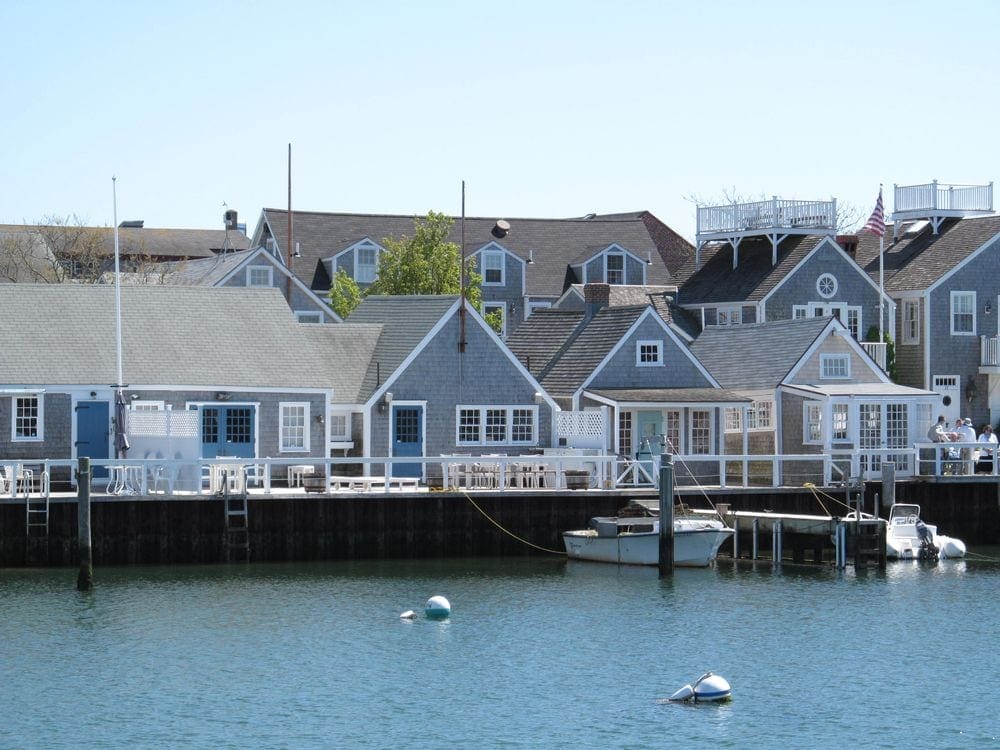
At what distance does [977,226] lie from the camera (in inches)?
2751

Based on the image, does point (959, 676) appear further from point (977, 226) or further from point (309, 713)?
point (977, 226)

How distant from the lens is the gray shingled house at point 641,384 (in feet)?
183

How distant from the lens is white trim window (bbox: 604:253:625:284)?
85188mm

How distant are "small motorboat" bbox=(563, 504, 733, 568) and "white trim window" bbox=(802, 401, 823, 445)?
1130 centimetres

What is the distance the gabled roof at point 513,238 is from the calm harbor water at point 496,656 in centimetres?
3762

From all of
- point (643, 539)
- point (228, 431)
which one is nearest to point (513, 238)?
point (228, 431)

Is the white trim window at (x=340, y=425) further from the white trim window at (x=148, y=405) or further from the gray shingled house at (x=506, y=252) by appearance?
the gray shingled house at (x=506, y=252)

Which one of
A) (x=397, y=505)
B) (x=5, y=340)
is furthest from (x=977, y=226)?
(x=5, y=340)

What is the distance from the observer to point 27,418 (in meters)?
49.0

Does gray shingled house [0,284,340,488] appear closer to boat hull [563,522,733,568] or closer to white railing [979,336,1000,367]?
boat hull [563,522,733,568]

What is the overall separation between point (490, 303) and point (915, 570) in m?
38.0

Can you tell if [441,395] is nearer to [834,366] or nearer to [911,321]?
[834,366]

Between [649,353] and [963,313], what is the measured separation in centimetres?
1663

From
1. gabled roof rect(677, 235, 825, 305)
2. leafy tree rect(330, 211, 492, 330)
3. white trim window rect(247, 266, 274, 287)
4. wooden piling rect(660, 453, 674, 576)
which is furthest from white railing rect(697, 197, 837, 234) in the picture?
wooden piling rect(660, 453, 674, 576)
